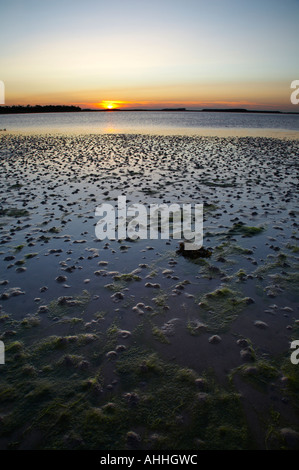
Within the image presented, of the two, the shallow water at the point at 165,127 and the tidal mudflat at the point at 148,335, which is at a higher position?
the shallow water at the point at 165,127

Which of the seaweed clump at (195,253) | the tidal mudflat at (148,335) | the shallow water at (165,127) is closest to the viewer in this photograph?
the tidal mudflat at (148,335)

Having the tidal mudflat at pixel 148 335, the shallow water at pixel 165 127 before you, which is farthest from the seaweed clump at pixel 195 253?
the shallow water at pixel 165 127

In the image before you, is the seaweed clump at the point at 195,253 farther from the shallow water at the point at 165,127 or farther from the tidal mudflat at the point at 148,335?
the shallow water at the point at 165,127

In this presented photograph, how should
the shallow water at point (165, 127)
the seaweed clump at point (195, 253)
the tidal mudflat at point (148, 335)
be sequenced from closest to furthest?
the tidal mudflat at point (148, 335) → the seaweed clump at point (195, 253) → the shallow water at point (165, 127)

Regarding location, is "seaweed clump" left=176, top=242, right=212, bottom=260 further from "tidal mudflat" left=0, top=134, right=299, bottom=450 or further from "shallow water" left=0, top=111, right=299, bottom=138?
"shallow water" left=0, top=111, right=299, bottom=138

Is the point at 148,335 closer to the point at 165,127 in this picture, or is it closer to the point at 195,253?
the point at 195,253

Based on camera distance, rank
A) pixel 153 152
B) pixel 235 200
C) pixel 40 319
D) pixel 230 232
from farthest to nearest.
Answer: pixel 153 152
pixel 235 200
pixel 230 232
pixel 40 319

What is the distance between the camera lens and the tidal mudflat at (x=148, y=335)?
475 centimetres

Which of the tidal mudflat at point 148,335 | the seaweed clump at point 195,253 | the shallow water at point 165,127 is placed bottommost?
the tidal mudflat at point 148,335

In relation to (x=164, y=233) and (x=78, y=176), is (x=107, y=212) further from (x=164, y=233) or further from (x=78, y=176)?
(x=78, y=176)

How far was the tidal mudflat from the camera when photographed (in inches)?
187

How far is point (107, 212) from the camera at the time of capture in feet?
49.3
